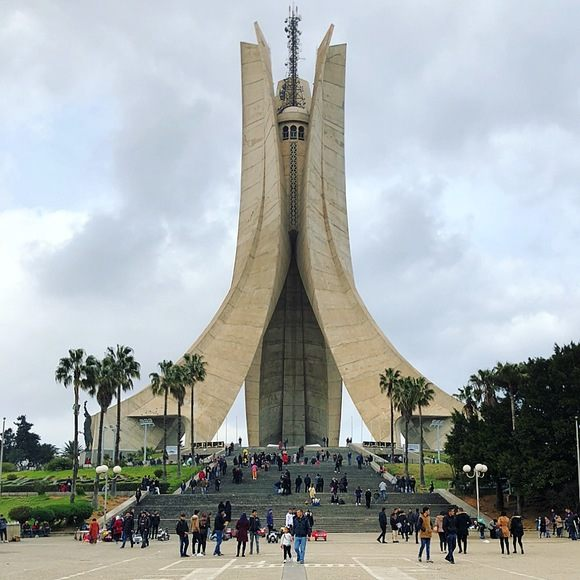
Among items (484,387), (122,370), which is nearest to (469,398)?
(484,387)

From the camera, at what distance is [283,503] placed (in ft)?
84.1

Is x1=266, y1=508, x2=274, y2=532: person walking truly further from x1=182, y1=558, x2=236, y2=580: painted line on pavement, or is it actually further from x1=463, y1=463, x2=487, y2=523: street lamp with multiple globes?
x1=182, y1=558, x2=236, y2=580: painted line on pavement

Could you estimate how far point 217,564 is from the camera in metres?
12.5

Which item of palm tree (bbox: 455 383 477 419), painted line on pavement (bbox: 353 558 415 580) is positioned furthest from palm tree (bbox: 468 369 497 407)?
painted line on pavement (bbox: 353 558 415 580)

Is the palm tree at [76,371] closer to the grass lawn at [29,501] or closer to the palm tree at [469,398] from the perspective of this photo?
the grass lawn at [29,501]

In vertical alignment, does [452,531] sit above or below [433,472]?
below

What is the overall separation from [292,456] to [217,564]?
2378 centimetres

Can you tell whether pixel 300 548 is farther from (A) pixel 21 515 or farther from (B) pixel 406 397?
(B) pixel 406 397

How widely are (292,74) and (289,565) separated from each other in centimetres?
4309

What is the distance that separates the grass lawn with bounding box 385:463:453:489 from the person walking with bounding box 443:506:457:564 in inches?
675

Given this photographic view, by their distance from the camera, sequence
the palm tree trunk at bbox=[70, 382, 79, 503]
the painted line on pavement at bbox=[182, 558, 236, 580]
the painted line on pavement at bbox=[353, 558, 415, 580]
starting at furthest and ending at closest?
the palm tree trunk at bbox=[70, 382, 79, 503], the painted line on pavement at bbox=[182, 558, 236, 580], the painted line on pavement at bbox=[353, 558, 415, 580]

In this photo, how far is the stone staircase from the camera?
23703 millimetres

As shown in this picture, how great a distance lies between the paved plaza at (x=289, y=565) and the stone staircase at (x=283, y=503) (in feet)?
17.9

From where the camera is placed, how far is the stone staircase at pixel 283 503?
23703 millimetres
